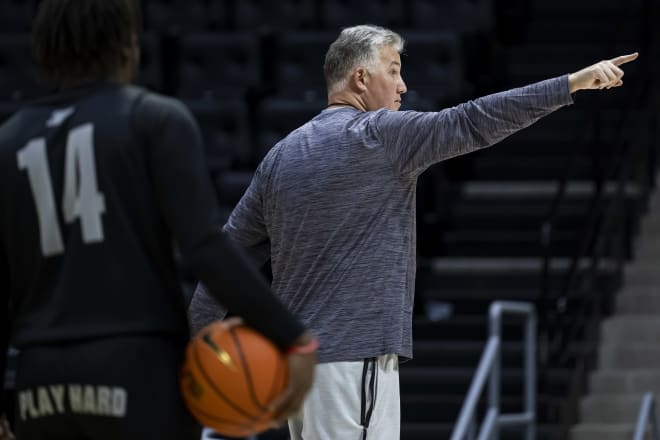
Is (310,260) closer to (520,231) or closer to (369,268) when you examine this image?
(369,268)

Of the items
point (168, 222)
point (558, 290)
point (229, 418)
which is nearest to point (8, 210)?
point (168, 222)

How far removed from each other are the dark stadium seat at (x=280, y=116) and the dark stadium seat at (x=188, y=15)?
105 centimetres

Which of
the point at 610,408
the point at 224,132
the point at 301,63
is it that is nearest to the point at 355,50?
the point at 610,408

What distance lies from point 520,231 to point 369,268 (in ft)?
15.9

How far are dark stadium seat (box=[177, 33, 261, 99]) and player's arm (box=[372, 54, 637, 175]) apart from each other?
5133mm

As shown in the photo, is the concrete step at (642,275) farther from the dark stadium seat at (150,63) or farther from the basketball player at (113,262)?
the basketball player at (113,262)

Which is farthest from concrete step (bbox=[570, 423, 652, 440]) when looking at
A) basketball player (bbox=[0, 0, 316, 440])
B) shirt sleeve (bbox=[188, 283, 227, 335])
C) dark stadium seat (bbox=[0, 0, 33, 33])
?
basketball player (bbox=[0, 0, 316, 440])

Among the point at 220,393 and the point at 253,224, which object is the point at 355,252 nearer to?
the point at 253,224

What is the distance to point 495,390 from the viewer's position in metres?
6.25

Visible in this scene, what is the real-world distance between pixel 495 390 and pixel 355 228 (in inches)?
114

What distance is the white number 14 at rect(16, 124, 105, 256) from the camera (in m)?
2.60

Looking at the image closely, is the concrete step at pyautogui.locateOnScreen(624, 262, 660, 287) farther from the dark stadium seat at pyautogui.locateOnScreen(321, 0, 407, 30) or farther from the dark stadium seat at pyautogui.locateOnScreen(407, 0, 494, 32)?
the dark stadium seat at pyautogui.locateOnScreen(321, 0, 407, 30)

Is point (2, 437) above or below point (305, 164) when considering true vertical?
below

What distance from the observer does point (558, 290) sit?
297 inches
